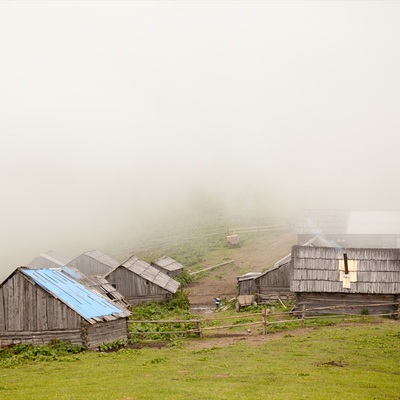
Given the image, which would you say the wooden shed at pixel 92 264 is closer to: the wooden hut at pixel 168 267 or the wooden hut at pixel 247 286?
the wooden hut at pixel 168 267

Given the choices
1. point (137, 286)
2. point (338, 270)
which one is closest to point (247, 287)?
Result: point (137, 286)

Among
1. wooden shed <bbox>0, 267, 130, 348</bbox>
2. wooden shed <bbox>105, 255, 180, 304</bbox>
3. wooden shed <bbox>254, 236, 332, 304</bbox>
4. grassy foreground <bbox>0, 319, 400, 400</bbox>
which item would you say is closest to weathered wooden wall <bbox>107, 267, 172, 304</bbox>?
wooden shed <bbox>105, 255, 180, 304</bbox>

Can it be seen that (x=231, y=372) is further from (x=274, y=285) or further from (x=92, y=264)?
(x=92, y=264)

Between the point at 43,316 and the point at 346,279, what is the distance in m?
21.2

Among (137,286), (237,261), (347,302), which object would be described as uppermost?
(237,261)

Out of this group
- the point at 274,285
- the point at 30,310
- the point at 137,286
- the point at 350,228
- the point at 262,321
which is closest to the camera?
the point at 30,310

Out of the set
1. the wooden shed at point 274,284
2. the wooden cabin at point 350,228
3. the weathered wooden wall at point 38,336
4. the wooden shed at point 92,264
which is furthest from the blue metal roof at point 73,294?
the wooden cabin at point 350,228

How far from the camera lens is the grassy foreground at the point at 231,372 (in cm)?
2020

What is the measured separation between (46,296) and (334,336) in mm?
15803

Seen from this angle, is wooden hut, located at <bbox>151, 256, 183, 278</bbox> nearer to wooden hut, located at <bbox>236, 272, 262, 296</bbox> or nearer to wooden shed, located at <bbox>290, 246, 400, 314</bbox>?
A: wooden hut, located at <bbox>236, 272, 262, 296</bbox>

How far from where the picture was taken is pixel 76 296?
33.7 metres

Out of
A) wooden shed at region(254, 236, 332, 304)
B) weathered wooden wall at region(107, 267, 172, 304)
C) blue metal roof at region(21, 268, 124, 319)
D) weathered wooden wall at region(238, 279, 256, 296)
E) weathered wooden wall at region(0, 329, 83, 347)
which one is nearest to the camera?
weathered wooden wall at region(0, 329, 83, 347)

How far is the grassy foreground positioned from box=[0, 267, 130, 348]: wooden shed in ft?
5.97

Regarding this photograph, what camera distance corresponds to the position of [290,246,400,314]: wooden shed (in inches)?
1613
